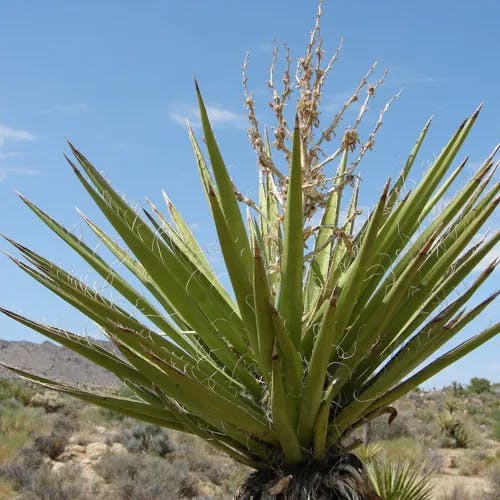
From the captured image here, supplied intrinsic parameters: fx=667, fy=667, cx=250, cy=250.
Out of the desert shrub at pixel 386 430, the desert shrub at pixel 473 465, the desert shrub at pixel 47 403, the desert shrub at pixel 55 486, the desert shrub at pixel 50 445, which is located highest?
the desert shrub at pixel 386 430

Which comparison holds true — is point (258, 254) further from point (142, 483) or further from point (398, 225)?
point (142, 483)

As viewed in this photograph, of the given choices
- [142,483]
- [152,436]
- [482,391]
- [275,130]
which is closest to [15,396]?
[152,436]

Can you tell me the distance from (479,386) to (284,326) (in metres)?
42.5

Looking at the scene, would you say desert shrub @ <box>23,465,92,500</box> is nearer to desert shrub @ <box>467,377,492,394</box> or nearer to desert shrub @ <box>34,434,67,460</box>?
desert shrub @ <box>34,434,67,460</box>

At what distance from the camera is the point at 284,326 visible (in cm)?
255

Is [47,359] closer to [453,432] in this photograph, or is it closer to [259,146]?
[453,432]

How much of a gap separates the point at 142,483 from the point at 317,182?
34.8 feet

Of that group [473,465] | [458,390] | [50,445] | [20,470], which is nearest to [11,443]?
[50,445]

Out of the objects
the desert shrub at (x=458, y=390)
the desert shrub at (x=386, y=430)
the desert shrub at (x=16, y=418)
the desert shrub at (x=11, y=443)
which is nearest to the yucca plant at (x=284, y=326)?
the desert shrub at (x=11, y=443)

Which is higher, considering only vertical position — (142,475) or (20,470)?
(142,475)

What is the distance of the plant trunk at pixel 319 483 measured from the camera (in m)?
2.71

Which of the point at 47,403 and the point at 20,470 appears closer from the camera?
the point at 20,470

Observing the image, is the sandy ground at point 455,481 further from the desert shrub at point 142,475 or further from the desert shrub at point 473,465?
the desert shrub at point 142,475

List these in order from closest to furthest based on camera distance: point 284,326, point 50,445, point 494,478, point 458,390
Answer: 1. point 284,326
2. point 494,478
3. point 50,445
4. point 458,390
